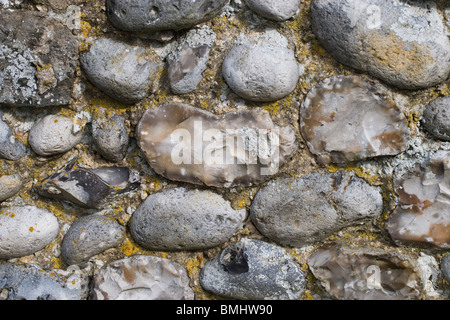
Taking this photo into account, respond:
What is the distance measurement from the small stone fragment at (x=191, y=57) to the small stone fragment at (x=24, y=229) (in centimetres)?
48

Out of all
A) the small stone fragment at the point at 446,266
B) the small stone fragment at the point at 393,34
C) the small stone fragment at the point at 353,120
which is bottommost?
the small stone fragment at the point at 446,266

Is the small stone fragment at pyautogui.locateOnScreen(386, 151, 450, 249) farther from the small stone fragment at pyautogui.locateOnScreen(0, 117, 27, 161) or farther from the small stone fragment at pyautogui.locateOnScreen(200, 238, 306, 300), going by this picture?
the small stone fragment at pyautogui.locateOnScreen(0, 117, 27, 161)

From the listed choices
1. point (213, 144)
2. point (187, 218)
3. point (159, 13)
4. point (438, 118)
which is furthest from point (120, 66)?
point (438, 118)

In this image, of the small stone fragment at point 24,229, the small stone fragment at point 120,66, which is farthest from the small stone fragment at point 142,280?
the small stone fragment at point 120,66

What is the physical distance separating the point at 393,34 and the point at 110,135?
2.30ft

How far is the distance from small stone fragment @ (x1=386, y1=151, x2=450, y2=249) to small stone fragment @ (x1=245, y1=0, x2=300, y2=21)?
1.50 feet

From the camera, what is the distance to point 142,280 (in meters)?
1.34

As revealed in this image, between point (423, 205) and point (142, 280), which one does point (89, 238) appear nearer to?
point (142, 280)

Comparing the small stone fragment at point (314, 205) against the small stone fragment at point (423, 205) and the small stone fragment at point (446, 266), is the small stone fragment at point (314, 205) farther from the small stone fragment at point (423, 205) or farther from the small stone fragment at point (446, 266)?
the small stone fragment at point (446, 266)

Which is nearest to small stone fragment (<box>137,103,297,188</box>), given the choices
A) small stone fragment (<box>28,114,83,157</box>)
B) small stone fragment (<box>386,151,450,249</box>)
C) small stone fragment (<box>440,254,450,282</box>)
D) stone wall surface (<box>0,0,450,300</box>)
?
stone wall surface (<box>0,0,450,300</box>)

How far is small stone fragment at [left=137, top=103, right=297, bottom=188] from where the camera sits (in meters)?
1.26

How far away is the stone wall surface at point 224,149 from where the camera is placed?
1.20 m

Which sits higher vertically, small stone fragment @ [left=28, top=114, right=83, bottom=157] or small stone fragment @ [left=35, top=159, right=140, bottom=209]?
small stone fragment @ [left=28, top=114, right=83, bottom=157]
